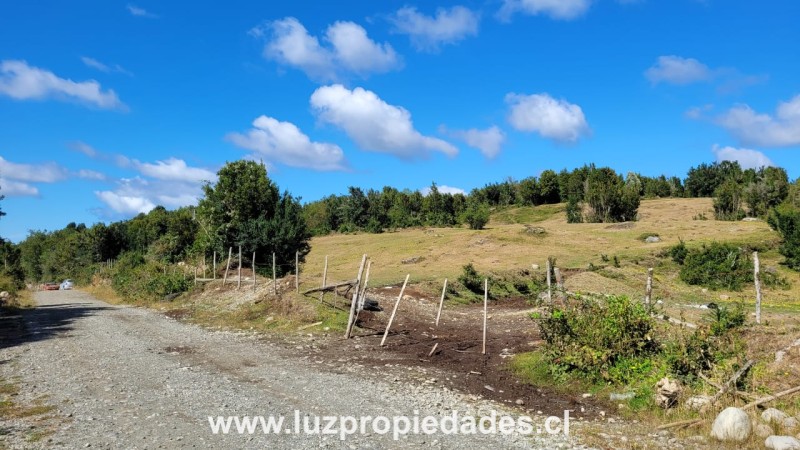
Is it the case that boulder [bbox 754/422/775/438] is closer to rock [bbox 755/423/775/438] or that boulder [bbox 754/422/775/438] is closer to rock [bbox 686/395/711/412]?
rock [bbox 755/423/775/438]

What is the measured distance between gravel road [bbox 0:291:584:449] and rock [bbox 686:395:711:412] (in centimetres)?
240

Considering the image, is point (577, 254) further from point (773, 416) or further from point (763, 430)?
point (763, 430)

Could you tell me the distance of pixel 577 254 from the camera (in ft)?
138

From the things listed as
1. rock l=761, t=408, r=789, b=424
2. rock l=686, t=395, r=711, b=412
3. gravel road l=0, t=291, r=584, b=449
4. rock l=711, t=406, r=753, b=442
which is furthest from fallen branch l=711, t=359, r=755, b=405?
gravel road l=0, t=291, r=584, b=449

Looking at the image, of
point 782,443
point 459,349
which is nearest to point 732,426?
point 782,443

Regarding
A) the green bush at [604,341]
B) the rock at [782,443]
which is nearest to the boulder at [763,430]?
the rock at [782,443]

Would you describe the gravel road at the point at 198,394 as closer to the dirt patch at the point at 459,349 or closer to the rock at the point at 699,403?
the dirt patch at the point at 459,349

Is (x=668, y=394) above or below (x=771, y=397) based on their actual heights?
below

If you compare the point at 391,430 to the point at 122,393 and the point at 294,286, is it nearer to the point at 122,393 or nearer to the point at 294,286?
the point at 122,393

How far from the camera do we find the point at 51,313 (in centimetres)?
2614

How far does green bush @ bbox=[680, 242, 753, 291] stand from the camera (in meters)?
29.0

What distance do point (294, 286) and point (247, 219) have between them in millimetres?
11919

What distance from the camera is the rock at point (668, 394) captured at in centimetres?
880

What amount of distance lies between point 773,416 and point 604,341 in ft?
10.7
